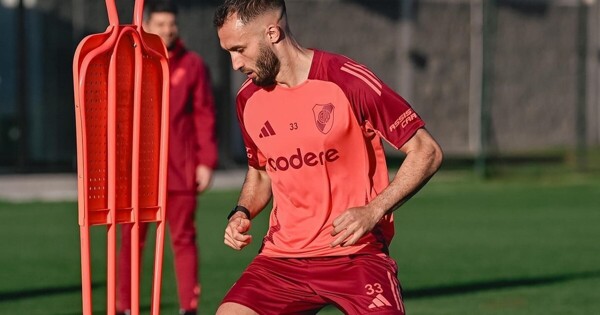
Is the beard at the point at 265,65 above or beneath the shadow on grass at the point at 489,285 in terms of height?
above

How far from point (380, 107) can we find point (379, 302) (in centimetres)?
76

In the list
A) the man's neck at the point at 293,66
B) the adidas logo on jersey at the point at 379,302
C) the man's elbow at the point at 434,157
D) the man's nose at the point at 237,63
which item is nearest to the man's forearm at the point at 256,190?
the man's neck at the point at 293,66

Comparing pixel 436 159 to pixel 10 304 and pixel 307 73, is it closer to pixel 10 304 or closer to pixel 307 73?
pixel 307 73

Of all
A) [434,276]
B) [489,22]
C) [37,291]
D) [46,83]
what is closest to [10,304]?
[37,291]

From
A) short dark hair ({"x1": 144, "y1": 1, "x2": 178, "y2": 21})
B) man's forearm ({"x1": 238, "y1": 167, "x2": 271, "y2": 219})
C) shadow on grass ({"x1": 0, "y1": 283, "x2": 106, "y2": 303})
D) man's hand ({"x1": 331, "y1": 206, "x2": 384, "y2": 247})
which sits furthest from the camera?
shadow on grass ({"x1": 0, "y1": 283, "x2": 106, "y2": 303})

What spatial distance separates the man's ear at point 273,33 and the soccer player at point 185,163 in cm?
328

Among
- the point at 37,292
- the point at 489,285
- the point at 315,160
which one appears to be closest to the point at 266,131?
the point at 315,160

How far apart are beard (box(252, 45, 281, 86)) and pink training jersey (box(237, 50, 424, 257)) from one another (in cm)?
13

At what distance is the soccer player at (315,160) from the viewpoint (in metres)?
5.67

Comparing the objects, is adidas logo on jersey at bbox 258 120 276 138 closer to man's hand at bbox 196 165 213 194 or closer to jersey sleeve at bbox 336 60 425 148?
jersey sleeve at bbox 336 60 425 148

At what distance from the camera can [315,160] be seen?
582 centimetres

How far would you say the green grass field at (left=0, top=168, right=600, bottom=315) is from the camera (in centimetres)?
1063

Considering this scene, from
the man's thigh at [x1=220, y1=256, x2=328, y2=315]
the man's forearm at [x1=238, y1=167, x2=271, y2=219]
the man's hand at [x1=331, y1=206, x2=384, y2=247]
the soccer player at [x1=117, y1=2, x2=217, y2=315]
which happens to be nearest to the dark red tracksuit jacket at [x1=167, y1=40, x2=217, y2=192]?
the soccer player at [x1=117, y1=2, x2=217, y2=315]

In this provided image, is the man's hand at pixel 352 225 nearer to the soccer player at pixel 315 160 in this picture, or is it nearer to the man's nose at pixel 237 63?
the soccer player at pixel 315 160
